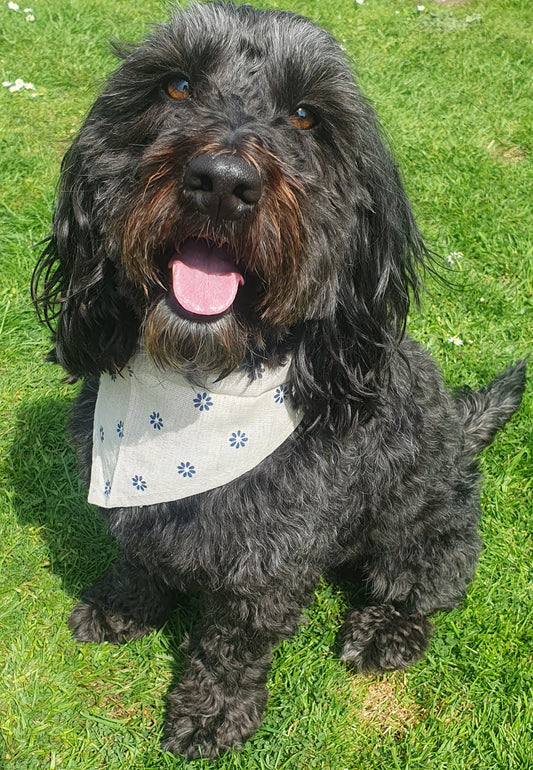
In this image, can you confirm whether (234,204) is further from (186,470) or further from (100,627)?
(100,627)

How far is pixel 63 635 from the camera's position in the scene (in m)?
3.02

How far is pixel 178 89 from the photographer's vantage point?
6.63 feet

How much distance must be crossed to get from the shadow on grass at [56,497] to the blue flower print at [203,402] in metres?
1.14

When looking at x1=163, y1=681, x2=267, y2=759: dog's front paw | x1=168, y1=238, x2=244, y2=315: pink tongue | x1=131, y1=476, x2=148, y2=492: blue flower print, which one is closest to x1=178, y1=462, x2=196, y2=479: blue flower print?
x1=131, y1=476, x2=148, y2=492: blue flower print

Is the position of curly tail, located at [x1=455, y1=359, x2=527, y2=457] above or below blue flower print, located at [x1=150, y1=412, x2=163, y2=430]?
below

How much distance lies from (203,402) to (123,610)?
3.79 ft

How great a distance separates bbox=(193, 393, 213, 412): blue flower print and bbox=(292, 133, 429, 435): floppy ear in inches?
10.8

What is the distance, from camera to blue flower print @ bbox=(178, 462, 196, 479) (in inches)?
93.5

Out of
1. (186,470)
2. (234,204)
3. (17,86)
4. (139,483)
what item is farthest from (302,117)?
(17,86)

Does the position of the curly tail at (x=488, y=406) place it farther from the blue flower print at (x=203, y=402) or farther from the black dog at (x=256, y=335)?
the blue flower print at (x=203, y=402)

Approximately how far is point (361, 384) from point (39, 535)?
180cm

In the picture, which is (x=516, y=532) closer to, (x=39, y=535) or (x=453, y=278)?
(x=453, y=278)

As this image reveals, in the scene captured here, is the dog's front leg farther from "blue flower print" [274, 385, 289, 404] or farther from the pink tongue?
the pink tongue

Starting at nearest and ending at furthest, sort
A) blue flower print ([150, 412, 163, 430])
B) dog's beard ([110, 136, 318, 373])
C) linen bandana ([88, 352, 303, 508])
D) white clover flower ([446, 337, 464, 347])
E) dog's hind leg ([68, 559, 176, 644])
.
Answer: dog's beard ([110, 136, 318, 373]) → linen bandana ([88, 352, 303, 508]) → blue flower print ([150, 412, 163, 430]) → dog's hind leg ([68, 559, 176, 644]) → white clover flower ([446, 337, 464, 347])
